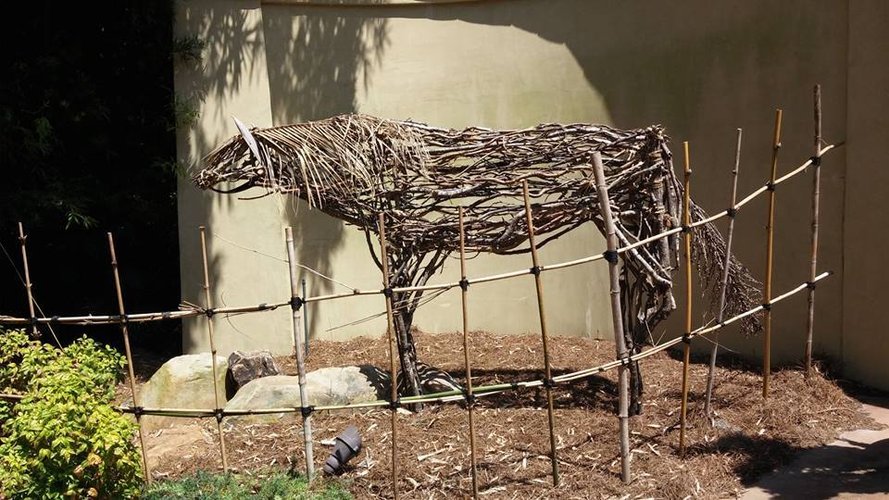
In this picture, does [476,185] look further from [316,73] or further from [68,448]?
[316,73]

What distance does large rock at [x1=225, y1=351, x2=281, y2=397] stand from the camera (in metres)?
7.01

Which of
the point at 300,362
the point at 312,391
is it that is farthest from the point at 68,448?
the point at 312,391

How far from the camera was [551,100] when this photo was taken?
29.4 feet

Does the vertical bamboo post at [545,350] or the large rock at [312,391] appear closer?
the vertical bamboo post at [545,350]

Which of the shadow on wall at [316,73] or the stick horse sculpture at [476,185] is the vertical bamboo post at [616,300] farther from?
the shadow on wall at [316,73]

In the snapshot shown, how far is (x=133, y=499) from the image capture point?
4957 mm

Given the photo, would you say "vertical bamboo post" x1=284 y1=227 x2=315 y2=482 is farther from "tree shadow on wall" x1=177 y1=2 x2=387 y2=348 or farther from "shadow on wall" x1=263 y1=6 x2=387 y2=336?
"shadow on wall" x1=263 y1=6 x2=387 y2=336

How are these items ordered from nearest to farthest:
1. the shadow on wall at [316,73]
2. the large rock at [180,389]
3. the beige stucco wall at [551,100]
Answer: the large rock at [180,389], the beige stucco wall at [551,100], the shadow on wall at [316,73]

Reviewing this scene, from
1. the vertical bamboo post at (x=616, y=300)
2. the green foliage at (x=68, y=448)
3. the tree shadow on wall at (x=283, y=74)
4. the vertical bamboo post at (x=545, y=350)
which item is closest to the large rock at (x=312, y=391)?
the green foliage at (x=68, y=448)

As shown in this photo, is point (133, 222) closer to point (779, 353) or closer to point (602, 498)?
point (602, 498)

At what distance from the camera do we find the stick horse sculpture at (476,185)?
18.9 ft

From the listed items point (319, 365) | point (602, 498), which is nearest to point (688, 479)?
point (602, 498)

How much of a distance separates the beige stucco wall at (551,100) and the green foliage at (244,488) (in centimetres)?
276

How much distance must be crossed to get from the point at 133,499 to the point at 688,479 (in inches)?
134
